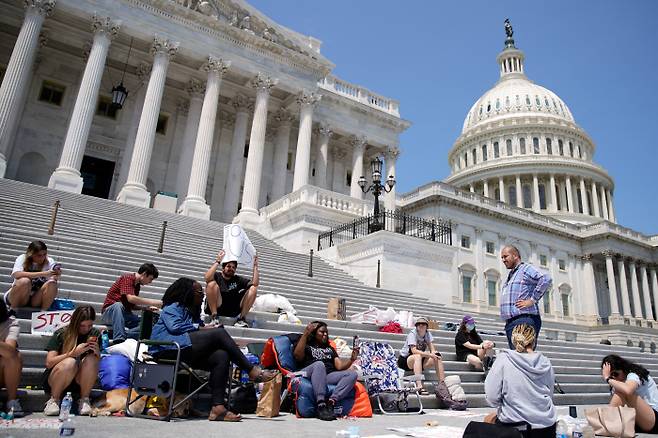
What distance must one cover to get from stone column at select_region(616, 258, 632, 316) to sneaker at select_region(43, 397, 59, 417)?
5931 centimetres

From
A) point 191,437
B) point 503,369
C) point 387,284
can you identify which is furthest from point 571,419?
point 387,284

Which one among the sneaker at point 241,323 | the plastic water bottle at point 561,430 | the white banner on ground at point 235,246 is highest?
the white banner on ground at point 235,246

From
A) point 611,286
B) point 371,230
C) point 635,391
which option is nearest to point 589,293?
point 611,286

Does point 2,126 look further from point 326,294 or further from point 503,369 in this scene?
point 503,369

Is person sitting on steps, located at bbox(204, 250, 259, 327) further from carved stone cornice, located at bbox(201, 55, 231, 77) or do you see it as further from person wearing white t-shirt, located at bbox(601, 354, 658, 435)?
carved stone cornice, located at bbox(201, 55, 231, 77)

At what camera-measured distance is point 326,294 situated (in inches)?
550

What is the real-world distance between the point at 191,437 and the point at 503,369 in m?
2.93

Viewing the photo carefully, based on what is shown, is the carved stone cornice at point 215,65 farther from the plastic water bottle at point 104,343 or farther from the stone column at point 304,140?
the plastic water bottle at point 104,343

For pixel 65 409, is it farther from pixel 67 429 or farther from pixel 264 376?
pixel 264 376

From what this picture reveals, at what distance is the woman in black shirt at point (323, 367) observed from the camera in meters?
5.68

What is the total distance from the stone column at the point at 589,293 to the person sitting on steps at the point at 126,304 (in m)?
53.9

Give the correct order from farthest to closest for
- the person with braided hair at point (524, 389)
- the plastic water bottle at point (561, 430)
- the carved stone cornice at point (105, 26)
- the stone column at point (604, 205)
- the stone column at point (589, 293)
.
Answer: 1. the stone column at point (604, 205)
2. the stone column at point (589, 293)
3. the carved stone cornice at point (105, 26)
4. the plastic water bottle at point (561, 430)
5. the person with braided hair at point (524, 389)

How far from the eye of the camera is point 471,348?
9398 millimetres

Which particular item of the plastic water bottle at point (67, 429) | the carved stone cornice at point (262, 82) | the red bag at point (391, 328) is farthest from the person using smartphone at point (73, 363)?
the carved stone cornice at point (262, 82)
